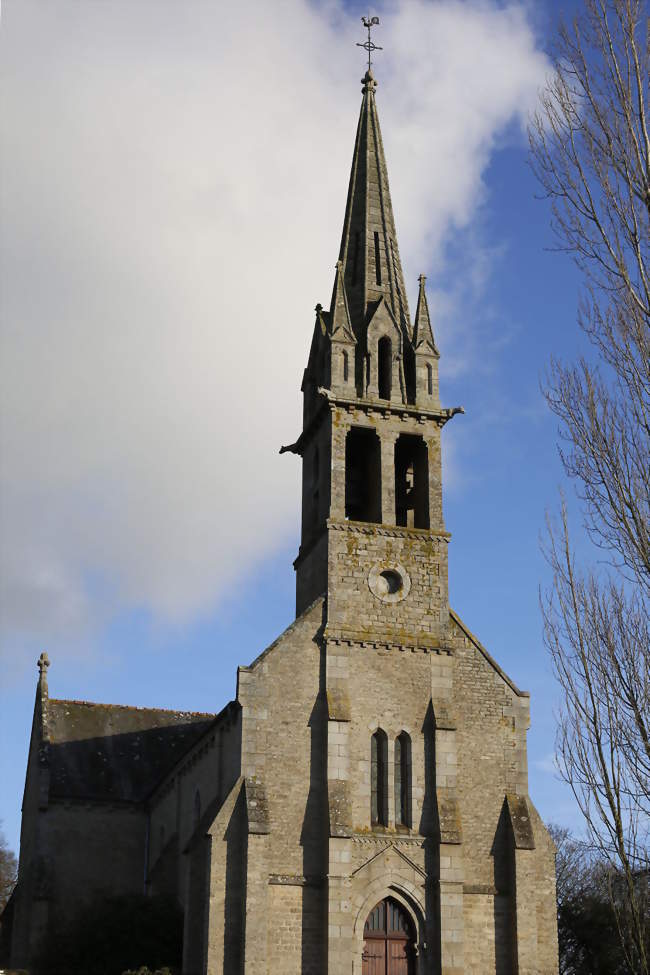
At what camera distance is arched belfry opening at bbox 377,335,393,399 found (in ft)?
119

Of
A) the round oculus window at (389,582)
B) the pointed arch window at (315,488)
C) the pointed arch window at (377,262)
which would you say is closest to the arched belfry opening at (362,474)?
the pointed arch window at (315,488)

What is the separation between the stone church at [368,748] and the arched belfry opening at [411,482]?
73 mm

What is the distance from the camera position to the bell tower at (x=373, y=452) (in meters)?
33.7

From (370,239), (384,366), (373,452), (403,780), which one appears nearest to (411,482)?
(373,452)

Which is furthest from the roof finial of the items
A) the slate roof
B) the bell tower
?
the bell tower

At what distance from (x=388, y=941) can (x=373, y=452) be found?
13.7 m

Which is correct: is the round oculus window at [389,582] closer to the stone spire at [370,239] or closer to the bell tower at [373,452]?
the bell tower at [373,452]

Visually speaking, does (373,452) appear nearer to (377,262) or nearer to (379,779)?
(377,262)

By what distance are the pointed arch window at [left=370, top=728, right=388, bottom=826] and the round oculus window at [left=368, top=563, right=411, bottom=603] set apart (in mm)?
3859

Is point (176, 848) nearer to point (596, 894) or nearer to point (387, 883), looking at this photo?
point (387, 883)

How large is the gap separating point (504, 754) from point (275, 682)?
667 cm

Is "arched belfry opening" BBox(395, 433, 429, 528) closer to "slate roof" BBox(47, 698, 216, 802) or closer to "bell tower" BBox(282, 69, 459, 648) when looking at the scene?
"bell tower" BBox(282, 69, 459, 648)

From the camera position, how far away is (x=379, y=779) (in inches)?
1255

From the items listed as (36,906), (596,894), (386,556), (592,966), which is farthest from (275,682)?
(596,894)
